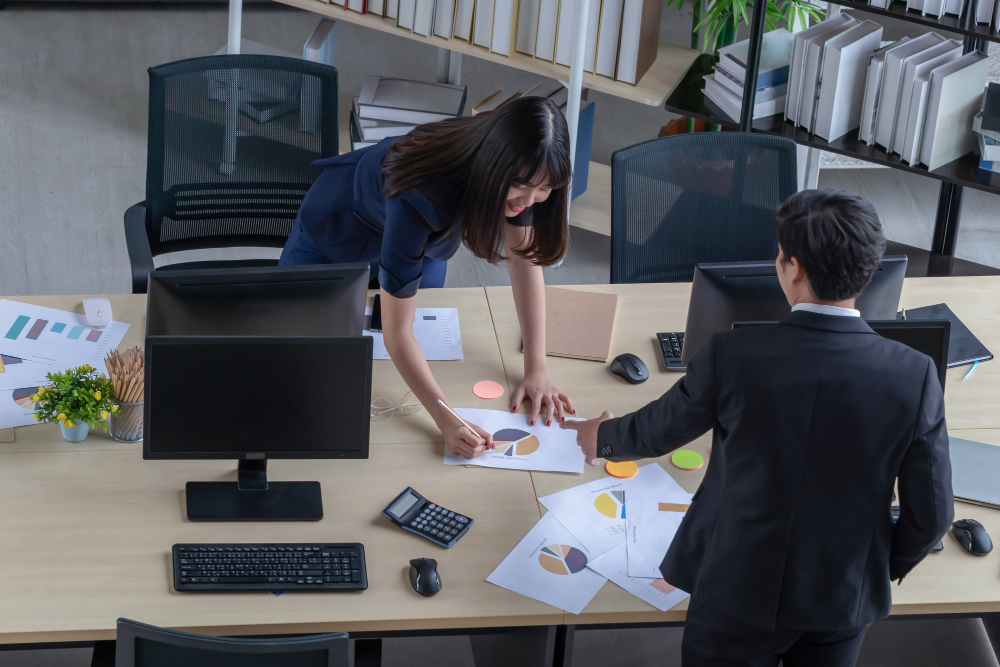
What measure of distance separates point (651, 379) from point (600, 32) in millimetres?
1774

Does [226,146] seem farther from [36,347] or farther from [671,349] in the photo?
[671,349]

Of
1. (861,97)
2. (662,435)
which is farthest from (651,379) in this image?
(861,97)

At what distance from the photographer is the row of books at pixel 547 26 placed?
3828 mm

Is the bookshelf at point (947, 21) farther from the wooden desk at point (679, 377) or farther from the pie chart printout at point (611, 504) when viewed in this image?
the pie chart printout at point (611, 504)

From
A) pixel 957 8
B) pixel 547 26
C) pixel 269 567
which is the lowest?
pixel 269 567

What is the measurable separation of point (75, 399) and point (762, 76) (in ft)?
8.50

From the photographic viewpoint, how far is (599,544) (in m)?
2.10

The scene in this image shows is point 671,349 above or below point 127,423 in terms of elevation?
above

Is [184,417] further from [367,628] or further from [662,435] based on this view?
[662,435]

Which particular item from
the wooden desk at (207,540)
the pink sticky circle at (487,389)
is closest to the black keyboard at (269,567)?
the wooden desk at (207,540)

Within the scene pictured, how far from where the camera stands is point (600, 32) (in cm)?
388

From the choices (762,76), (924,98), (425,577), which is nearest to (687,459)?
(425,577)

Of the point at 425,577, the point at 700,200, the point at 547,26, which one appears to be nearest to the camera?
the point at 425,577

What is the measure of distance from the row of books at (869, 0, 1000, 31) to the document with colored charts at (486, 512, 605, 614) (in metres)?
2.24
